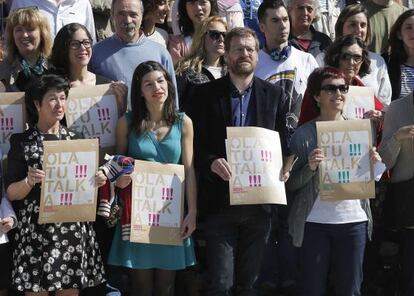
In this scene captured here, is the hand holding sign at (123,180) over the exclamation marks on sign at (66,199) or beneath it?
over

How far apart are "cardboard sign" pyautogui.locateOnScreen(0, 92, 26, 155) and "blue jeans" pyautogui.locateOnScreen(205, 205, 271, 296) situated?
1714mm

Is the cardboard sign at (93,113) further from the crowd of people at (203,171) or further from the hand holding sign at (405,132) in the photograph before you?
the hand holding sign at (405,132)

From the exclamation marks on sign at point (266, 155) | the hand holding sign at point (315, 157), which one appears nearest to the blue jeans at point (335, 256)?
the hand holding sign at point (315, 157)

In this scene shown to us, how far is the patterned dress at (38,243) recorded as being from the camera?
6129 mm

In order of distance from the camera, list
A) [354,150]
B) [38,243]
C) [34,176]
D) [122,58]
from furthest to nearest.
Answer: [122,58] < [354,150] < [38,243] < [34,176]

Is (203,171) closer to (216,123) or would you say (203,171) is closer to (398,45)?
(216,123)

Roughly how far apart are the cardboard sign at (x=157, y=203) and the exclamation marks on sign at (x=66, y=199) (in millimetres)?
498

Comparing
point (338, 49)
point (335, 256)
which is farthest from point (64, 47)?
point (335, 256)

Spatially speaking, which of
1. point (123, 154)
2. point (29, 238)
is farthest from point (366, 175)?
point (29, 238)

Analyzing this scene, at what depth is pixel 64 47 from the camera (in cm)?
684

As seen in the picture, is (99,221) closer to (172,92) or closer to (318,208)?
(172,92)

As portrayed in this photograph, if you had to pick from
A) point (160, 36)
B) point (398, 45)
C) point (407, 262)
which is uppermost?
point (160, 36)

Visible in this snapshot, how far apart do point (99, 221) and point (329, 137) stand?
6.57 ft

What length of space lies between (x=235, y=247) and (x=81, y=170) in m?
1.37
